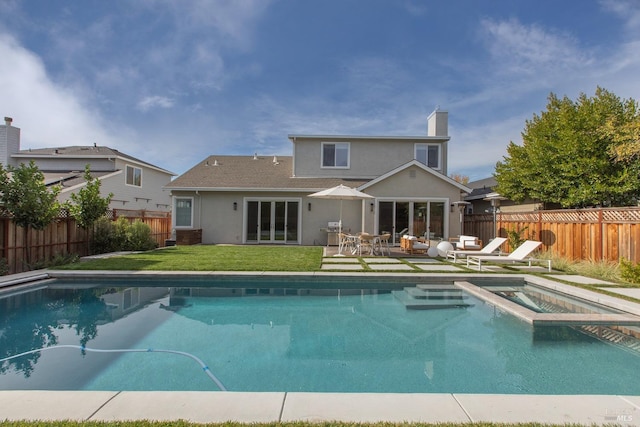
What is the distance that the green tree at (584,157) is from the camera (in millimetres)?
15605

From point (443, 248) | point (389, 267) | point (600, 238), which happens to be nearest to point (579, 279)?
point (600, 238)

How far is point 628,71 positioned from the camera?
1470 cm

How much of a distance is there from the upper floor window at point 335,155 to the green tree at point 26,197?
12776 millimetres

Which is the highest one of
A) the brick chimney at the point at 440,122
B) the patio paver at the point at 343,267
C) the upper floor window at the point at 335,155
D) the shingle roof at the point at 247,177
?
the brick chimney at the point at 440,122

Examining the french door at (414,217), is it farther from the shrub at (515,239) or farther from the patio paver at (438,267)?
the patio paver at (438,267)

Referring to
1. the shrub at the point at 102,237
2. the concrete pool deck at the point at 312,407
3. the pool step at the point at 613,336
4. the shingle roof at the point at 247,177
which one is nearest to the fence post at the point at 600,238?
the pool step at the point at 613,336

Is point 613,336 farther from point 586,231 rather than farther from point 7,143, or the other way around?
point 7,143

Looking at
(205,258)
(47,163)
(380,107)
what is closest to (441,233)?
(380,107)

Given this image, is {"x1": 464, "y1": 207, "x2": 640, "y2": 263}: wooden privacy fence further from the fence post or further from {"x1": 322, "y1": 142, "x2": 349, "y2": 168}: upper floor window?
{"x1": 322, "y1": 142, "x2": 349, "y2": 168}: upper floor window

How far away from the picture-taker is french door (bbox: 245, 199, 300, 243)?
59.2 feet

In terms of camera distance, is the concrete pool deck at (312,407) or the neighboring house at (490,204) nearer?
the concrete pool deck at (312,407)

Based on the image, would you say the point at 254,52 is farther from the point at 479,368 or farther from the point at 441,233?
the point at 479,368

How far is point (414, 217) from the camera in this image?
54.6 feet

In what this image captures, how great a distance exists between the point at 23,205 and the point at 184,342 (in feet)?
26.1
